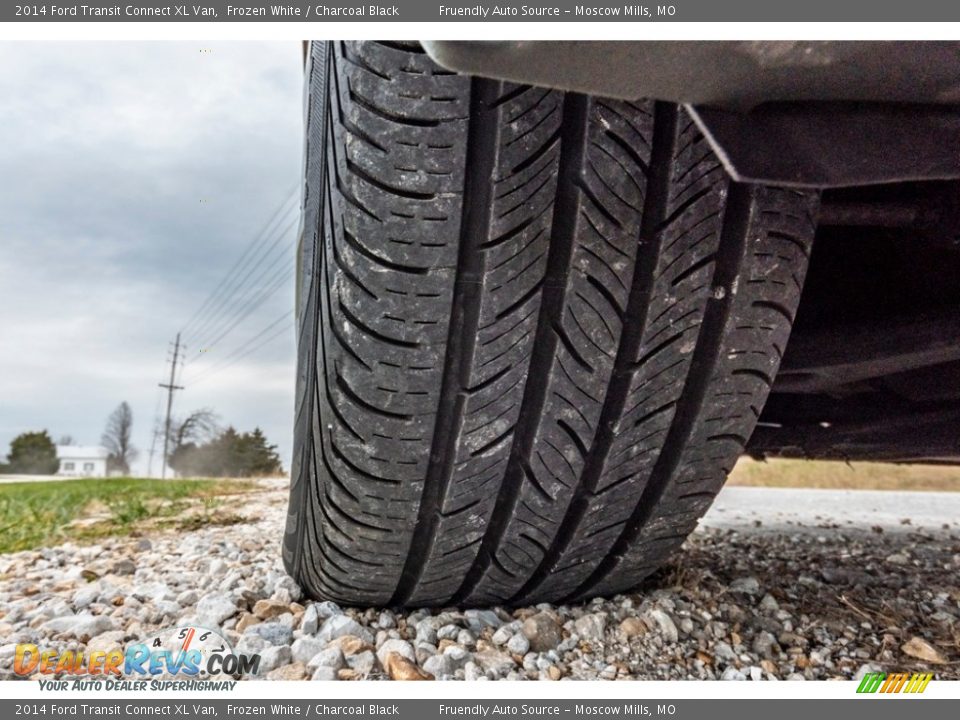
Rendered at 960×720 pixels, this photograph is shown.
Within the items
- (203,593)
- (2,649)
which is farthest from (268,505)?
(2,649)

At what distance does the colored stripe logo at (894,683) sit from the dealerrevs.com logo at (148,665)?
93 centimetres

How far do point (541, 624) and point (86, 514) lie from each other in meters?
2.78

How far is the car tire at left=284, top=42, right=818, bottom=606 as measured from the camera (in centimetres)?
84

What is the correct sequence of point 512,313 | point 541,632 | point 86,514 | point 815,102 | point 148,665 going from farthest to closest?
point 86,514 < point 541,632 < point 148,665 < point 512,313 < point 815,102

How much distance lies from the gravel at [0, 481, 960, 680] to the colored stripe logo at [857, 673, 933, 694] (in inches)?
2.1

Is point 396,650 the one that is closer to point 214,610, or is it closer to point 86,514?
point 214,610

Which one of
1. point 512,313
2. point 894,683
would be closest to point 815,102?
point 512,313

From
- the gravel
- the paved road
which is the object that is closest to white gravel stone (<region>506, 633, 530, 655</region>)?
the gravel

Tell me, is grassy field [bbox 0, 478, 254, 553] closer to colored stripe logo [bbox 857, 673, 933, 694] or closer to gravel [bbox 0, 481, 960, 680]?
gravel [bbox 0, 481, 960, 680]

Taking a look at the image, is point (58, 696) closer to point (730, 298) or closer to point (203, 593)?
point (203, 593)

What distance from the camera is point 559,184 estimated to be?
870 millimetres

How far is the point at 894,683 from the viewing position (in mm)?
1084

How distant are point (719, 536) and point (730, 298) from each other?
158 cm

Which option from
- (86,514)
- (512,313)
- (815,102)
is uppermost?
(815,102)
